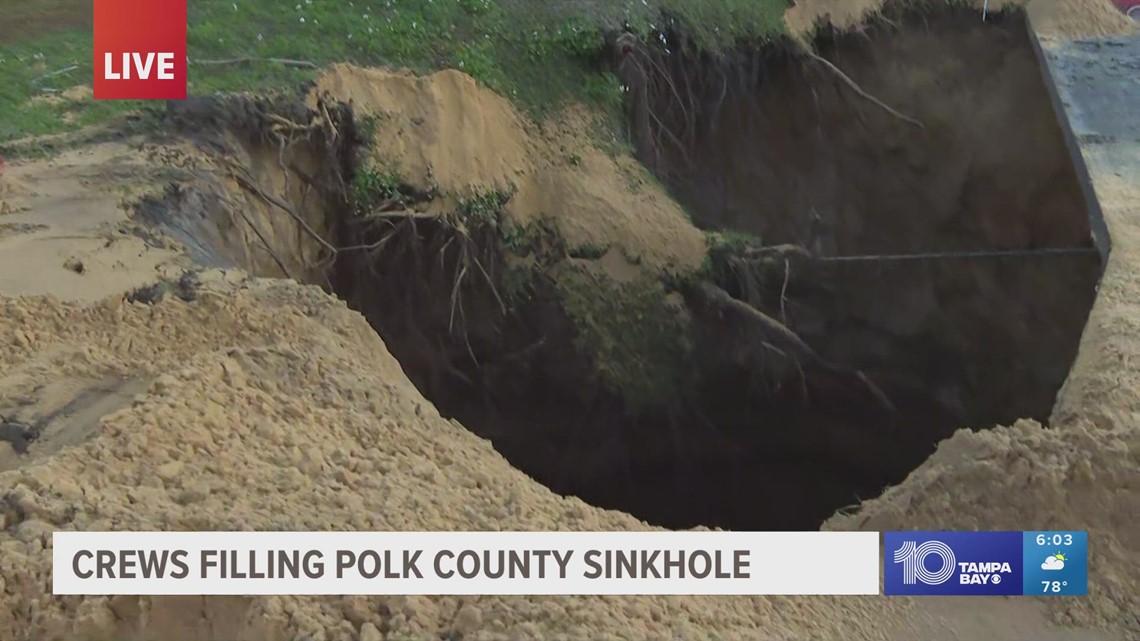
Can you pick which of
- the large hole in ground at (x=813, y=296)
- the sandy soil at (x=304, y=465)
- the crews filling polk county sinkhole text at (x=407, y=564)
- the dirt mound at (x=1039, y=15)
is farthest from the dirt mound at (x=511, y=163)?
the crews filling polk county sinkhole text at (x=407, y=564)

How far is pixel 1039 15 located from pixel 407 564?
730 cm

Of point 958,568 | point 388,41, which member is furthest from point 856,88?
point 958,568

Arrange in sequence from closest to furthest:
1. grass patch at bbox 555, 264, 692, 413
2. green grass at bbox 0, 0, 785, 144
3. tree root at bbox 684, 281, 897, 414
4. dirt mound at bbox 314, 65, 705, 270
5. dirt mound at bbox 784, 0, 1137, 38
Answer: green grass at bbox 0, 0, 785, 144 → dirt mound at bbox 314, 65, 705, 270 → grass patch at bbox 555, 264, 692, 413 → tree root at bbox 684, 281, 897, 414 → dirt mound at bbox 784, 0, 1137, 38

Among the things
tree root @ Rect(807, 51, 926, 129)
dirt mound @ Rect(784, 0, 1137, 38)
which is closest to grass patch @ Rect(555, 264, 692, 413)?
tree root @ Rect(807, 51, 926, 129)

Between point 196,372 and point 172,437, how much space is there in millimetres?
324

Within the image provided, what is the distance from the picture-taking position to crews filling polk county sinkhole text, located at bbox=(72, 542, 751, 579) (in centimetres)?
197

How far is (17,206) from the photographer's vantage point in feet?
12.9

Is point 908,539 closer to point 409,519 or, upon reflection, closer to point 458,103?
point 409,519

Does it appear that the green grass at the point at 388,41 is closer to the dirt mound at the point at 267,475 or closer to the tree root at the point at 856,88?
the tree root at the point at 856,88

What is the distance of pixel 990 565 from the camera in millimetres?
2705

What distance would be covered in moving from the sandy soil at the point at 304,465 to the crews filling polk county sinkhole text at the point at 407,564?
0.07m

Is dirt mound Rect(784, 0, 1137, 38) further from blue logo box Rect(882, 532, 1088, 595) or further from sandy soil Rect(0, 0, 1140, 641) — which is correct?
blue logo box Rect(882, 532, 1088, 595)

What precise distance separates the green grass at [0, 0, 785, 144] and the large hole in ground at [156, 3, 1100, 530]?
0.32m

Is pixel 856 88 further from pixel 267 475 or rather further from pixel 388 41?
pixel 267 475
